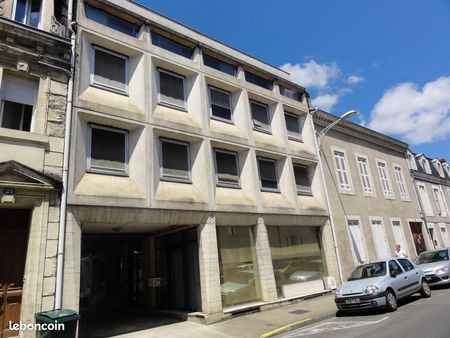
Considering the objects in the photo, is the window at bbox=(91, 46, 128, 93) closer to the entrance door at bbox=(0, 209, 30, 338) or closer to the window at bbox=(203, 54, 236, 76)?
the window at bbox=(203, 54, 236, 76)

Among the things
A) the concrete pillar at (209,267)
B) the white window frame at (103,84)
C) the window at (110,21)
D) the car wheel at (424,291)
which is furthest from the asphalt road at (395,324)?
the window at (110,21)

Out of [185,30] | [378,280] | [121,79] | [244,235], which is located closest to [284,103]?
[185,30]

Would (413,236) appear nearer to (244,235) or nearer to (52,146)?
(244,235)

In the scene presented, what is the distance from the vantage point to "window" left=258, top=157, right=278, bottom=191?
14.0m

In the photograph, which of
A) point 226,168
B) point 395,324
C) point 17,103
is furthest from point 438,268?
point 17,103

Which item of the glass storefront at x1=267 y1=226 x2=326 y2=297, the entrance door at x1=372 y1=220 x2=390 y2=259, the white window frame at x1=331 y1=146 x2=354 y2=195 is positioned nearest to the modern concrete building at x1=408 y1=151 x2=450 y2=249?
the entrance door at x1=372 y1=220 x2=390 y2=259

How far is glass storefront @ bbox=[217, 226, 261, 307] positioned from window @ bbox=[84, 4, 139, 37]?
7.46 metres

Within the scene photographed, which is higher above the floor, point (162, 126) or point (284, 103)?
point (284, 103)

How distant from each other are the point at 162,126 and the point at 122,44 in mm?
2963

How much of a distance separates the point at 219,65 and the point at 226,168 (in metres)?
4.41

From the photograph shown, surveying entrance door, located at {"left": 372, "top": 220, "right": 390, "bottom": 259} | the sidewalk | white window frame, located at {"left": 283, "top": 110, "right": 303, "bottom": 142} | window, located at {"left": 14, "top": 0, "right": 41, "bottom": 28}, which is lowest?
the sidewalk

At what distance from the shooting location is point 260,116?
15.2m

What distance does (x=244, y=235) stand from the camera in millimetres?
12445

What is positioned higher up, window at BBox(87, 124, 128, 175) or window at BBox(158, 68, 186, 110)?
window at BBox(158, 68, 186, 110)
